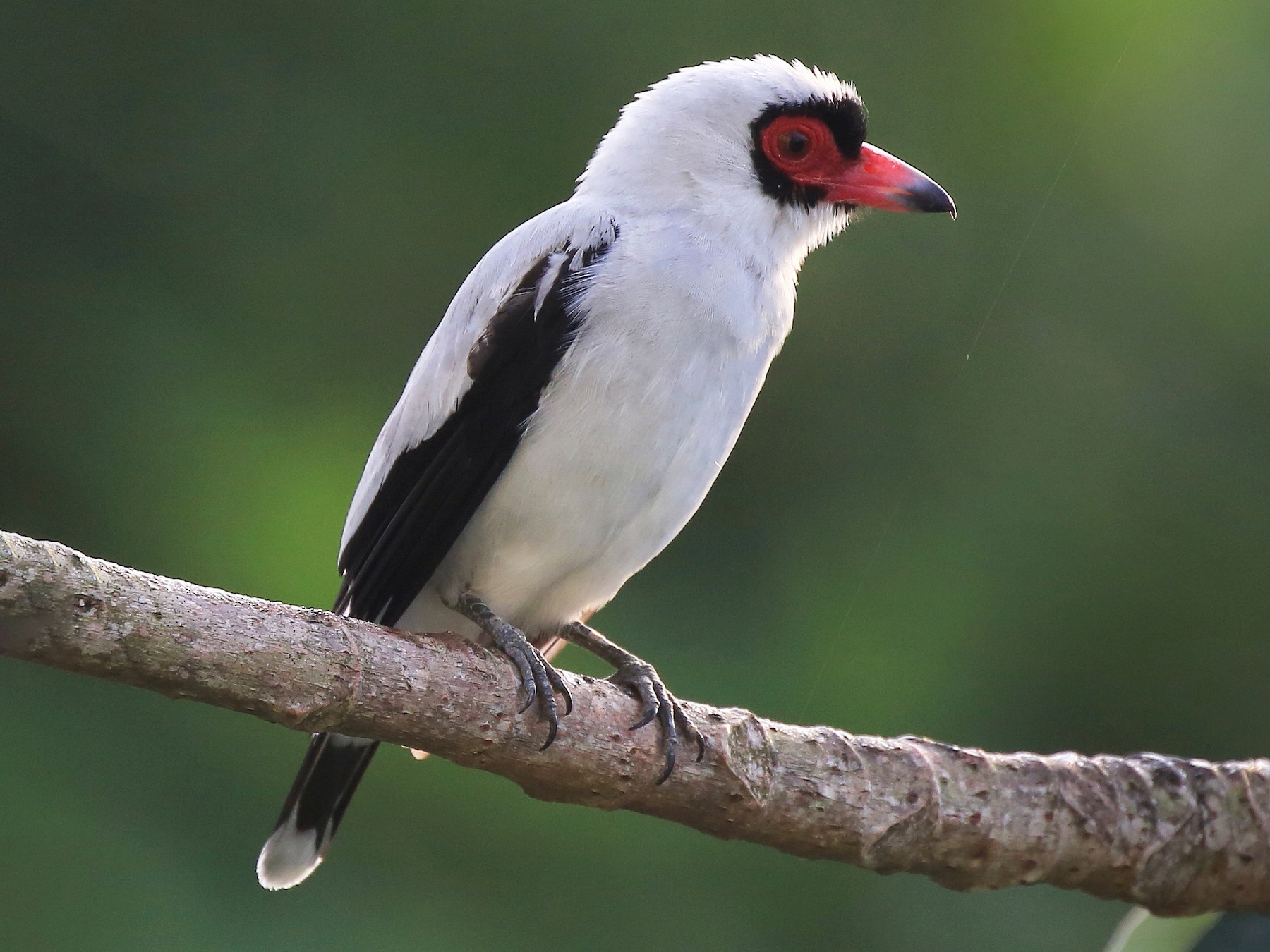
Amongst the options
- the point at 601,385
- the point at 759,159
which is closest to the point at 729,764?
the point at 601,385

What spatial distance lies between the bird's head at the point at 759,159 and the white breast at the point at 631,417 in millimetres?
134

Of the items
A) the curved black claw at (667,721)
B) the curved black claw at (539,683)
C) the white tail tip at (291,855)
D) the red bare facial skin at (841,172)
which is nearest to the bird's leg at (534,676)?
the curved black claw at (539,683)

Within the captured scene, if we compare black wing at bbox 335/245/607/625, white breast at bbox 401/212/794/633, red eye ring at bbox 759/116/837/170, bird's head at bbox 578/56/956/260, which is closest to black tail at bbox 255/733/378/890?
black wing at bbox 335/245/607/625

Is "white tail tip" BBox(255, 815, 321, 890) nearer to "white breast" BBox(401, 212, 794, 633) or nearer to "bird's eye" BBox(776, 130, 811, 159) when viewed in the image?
"white breast" BBox(401, 212, 794, 633)

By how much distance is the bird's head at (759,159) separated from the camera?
242 centimetres

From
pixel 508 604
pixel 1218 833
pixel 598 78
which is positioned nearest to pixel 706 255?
pixel 508 604

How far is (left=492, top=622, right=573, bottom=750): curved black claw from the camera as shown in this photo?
200 cm

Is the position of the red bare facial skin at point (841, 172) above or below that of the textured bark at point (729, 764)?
above

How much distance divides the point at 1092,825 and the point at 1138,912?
0.26 metres

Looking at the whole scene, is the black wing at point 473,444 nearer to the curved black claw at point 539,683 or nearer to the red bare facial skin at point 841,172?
the curved black claw at point 539,683

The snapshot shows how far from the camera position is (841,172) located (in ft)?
8.34

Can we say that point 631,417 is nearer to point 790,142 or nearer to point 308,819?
point 790,142

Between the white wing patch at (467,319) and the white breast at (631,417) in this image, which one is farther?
the white wing patch at (467,319)

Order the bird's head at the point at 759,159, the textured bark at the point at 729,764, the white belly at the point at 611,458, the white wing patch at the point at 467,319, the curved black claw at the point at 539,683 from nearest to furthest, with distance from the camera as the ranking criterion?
the textured bark at the point at 729,764 < the curved black claw at the point at 539,683 < the white belly at the point at 611,458 < the white wing patch at the point at 467,319 < the bird's head at the point at 759,159
